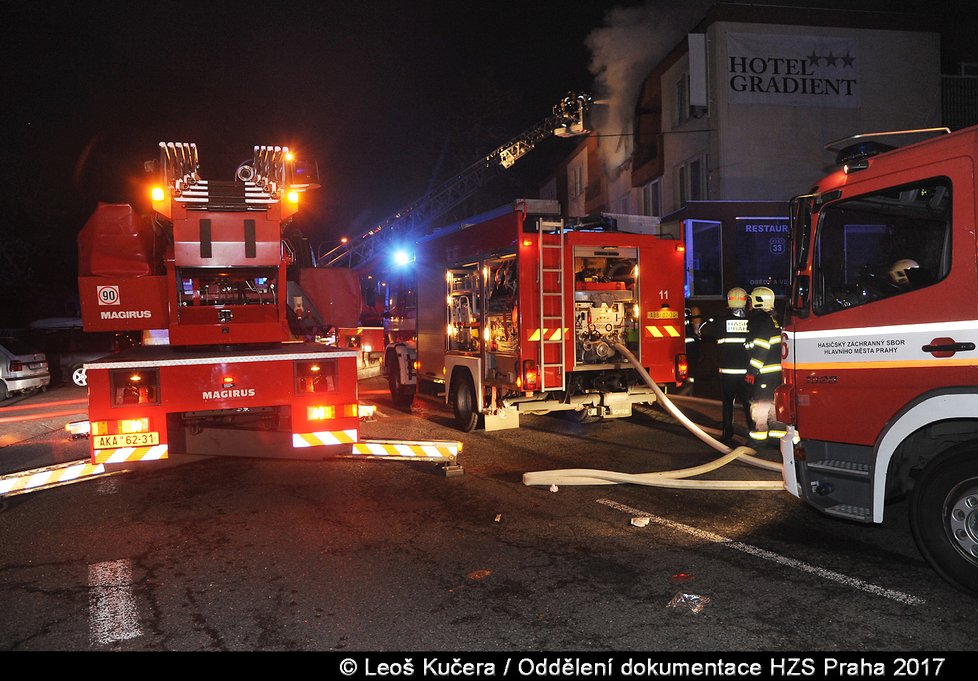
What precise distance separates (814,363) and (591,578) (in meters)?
2.02

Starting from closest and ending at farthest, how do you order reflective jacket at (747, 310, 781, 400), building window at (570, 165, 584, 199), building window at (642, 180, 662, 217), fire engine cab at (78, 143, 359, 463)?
1. fire engine cab at (78, 143, 359, 463)
2. reflective jacket at (747, 310, 781, 400)
3. building window at (642, 180, 662, 217)
4. building window at (570, 165, 584, 199)

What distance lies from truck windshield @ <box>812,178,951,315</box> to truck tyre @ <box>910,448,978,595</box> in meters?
1.03

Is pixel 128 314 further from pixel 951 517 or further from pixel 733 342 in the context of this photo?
pixel 951 517

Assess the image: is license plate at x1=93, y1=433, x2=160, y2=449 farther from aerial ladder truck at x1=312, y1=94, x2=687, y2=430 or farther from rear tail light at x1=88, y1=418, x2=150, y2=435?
aerial ladder truck at x1=312, y1=94, x2=687, y2=430

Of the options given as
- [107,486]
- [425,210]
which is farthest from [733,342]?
[425,210]

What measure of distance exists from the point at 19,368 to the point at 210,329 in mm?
11268

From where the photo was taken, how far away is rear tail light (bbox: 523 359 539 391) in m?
8.81

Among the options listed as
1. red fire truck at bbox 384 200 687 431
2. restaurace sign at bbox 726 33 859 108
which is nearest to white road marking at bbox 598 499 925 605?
red fire truck at bbox 384 200 687 431

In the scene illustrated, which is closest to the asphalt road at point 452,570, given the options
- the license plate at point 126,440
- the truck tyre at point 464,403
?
the license plate at point 126,440

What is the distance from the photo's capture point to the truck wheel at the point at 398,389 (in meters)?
12.8

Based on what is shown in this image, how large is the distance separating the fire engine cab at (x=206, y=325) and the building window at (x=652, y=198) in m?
17.0

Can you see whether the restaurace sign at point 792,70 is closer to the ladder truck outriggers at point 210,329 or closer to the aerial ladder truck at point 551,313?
the aerial ladder truck at point 551,313

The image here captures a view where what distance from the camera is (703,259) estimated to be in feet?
61.0
